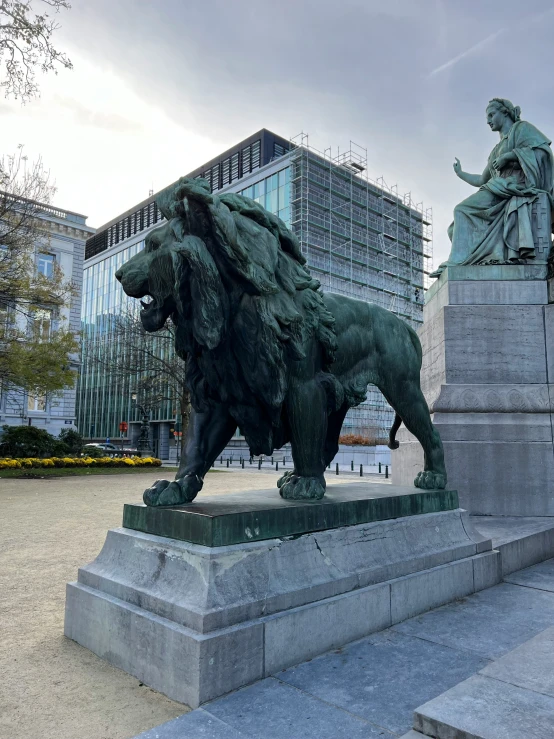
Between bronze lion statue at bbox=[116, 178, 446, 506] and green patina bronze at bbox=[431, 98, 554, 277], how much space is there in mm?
4332

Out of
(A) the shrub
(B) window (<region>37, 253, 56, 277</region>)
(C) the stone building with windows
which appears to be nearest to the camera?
(A) the shrub

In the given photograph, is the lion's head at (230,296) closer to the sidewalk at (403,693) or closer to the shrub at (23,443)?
the sidewalk at (403,693)

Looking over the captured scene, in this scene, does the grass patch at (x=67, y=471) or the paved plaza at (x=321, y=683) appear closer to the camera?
the paved plaza at (x=321, y=683)

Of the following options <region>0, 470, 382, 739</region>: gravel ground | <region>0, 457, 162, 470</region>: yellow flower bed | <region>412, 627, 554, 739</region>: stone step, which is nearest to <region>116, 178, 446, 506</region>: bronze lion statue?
<region>0, 470, 382, 739</region>: gravel ground

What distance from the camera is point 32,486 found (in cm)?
1538

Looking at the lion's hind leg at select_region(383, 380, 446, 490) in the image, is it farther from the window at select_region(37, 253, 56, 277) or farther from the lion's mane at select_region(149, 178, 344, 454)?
the window at select_region(37, 253, 56, 277)

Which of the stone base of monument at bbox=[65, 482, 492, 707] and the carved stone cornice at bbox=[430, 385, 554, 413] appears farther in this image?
the carved stone cornice at bbox=[430, 385, 554, 413]

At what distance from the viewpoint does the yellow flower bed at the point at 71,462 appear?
2070cm

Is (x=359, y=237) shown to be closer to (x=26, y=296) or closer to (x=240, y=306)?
A: (x=26, y=296)

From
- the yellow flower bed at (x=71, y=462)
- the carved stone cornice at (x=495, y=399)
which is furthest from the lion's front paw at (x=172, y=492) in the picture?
the yellow flower bed at (x=71, y=462)

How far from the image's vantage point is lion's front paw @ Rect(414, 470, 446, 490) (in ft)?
14.6

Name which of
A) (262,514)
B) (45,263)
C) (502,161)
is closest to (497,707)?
(262,514)

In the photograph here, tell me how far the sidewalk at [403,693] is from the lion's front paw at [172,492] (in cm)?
113

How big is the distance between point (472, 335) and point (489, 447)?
1449 millimetres
